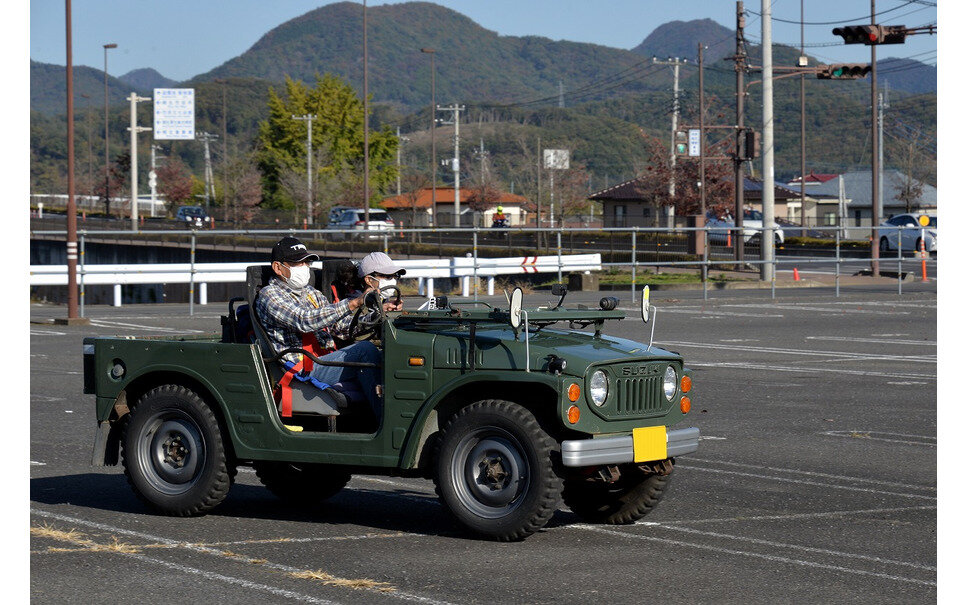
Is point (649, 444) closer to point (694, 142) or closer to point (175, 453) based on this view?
point (175, 453)

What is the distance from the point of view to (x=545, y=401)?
750cm

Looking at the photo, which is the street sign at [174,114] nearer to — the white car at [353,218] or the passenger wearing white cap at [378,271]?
the white car at [353,218]

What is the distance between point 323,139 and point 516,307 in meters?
87.5


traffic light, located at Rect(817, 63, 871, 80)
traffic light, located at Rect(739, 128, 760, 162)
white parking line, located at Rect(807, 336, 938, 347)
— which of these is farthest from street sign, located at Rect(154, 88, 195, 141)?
white parking line, located at Rect(807, 336, 938, 347)

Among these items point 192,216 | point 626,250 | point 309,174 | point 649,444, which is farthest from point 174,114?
point 649,444

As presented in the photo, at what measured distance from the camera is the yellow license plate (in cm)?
745

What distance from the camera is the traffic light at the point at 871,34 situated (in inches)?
1293

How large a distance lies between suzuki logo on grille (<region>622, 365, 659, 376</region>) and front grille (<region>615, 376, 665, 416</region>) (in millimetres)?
29

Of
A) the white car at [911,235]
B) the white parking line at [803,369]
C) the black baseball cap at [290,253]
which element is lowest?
the white parking line at [803,369]

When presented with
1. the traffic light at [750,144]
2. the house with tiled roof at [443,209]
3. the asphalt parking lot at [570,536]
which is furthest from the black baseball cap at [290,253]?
the house with tiled roof at [443,209]

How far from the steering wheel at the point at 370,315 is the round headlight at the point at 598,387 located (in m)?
1.34
